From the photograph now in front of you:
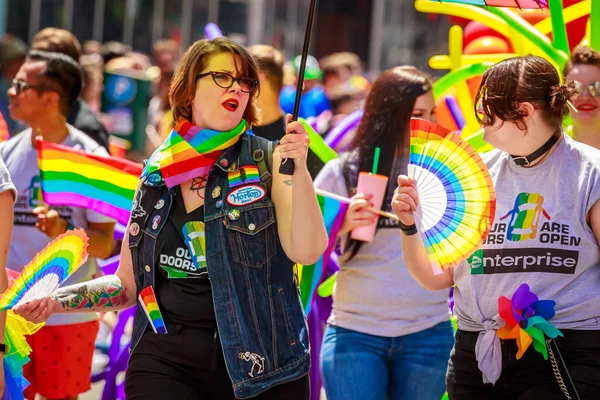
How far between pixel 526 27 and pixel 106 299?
2.79 metres

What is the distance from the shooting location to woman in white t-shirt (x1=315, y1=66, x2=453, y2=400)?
4297 millimetres

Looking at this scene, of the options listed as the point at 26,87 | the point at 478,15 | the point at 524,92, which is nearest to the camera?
the point at 524,92

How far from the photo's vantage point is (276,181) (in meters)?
3.52

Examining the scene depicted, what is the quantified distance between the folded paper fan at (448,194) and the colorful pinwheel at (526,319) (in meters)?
0.20

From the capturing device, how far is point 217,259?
344 centimetres

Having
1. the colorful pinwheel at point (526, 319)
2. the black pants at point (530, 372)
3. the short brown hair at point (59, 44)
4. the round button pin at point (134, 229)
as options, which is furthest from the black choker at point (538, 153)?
the short brown hair at point (59, 44)

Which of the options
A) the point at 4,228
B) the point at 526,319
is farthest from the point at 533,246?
the point at 4,228

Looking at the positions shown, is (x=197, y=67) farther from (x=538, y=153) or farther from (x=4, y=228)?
(x=538, y=153)

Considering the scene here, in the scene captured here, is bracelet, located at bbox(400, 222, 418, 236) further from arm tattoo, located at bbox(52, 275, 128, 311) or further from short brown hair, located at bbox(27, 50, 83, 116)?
short brown hair, located at bbox(27, 50, 83, 116)

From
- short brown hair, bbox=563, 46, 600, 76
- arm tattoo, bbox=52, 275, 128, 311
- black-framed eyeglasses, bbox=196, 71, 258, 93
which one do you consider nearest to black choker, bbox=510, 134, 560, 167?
black-framed eyeglasses, bbox=196, 71, 258, 93

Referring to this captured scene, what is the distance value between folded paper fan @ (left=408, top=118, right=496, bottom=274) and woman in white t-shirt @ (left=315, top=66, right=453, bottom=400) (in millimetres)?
781

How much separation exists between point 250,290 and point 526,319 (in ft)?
2.84

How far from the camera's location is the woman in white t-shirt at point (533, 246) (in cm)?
334

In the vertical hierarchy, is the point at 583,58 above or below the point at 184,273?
above
